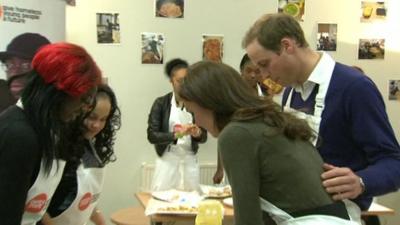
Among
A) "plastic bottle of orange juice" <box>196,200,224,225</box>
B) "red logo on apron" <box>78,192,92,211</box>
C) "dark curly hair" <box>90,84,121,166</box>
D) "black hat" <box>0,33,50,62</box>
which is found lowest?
"plastic bottle of orange juice" <box>196,200,224,225</box>

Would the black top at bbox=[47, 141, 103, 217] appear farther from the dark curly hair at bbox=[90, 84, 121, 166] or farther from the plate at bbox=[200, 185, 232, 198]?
the plate at bbox=[200, 185, 232, 198]

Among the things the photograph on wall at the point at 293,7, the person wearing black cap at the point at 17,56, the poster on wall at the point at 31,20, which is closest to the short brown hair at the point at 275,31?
the person wearing black cap at the point at 17,56

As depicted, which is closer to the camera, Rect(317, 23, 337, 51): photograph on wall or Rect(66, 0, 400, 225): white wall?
Rect(66, 0, 400, 225): white wall

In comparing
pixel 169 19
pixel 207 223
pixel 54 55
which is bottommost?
pixel 207 223

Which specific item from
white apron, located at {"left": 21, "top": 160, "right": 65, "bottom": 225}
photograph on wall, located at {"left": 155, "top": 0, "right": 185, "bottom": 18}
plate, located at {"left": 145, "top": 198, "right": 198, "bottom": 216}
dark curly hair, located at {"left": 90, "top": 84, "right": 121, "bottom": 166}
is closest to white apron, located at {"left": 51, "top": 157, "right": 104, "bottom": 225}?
dark curly hair, located at {"left": 90, "top": 84, "right": 121, "bottom": 166}

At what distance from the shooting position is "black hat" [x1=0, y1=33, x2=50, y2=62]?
2.39 m

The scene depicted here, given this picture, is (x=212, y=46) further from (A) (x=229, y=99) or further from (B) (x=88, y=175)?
(A) (x=229, y=99)

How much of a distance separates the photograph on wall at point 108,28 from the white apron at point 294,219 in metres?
2.94

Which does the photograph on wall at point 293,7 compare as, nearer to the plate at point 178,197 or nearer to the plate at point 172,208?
the plate at point 178,197

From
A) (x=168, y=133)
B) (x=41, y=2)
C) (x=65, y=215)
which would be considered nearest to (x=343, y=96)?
(x=65, y=215)

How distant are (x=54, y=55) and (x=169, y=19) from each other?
2.85m

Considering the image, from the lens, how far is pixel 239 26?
4.20 meters

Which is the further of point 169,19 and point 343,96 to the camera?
point 169,19

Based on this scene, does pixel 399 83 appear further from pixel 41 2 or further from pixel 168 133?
pixel 41 2
